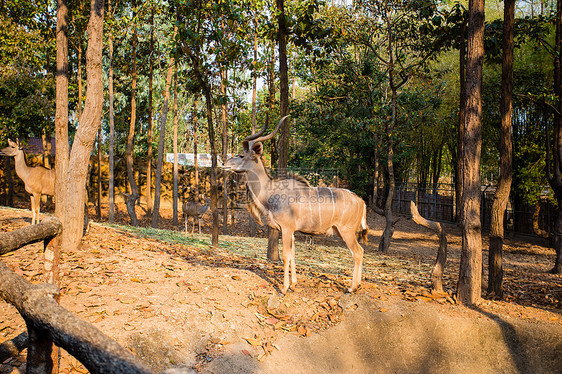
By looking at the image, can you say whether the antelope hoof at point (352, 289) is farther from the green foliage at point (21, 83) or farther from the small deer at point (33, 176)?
the green foliage at point (21, 83)

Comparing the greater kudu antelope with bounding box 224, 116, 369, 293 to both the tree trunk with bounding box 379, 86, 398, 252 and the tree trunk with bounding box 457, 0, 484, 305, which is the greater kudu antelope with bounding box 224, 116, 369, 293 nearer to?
the tree trunk with bounding box 457, 0, 484, 305

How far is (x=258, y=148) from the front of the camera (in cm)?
707

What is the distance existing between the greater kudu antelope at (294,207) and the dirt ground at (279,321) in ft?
2.46

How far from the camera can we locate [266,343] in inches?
203

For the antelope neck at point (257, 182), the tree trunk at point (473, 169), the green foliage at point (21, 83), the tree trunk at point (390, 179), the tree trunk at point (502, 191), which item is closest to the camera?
the tree trunk at point (473, 169)

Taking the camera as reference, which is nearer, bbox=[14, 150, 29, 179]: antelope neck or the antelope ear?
the antelope ear

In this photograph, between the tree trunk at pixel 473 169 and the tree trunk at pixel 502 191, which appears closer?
the tree trunk at pixel 473 169

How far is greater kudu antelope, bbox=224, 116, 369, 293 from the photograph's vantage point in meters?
6.66

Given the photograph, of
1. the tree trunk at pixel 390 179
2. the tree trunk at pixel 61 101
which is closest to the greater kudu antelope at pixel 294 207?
the tree trunk at pixel 61 101

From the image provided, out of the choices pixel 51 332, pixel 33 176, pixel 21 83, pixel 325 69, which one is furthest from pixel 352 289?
pixel 21 83

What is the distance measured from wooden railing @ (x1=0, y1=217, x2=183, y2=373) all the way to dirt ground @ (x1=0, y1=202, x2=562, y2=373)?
5.86ft

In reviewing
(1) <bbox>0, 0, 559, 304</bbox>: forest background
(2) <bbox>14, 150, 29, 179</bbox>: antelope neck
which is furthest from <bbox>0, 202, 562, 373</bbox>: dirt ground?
(2) <bbox>14, 150, 29, 179</bbox>: antelope neck

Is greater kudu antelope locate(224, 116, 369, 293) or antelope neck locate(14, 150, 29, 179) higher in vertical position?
antelope neck locate(14, 150, 29, 179)

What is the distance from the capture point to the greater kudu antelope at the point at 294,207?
6.66m
